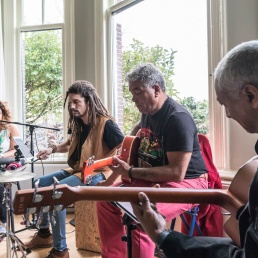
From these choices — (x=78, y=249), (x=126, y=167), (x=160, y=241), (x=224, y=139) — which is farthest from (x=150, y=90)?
(x=78, y=249)

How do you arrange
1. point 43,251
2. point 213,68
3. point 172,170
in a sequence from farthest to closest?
point 43,251
point 213,68
point 172,170

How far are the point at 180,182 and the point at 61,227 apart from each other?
102 cm

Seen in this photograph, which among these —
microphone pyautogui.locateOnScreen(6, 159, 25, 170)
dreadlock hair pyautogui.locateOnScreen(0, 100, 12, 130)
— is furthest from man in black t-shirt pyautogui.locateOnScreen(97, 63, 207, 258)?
dreadlock hair pyautogui.locateOnScreen(0, 100, 12, 130)

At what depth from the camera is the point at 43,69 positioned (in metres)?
3.67

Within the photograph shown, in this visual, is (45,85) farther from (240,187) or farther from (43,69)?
(240,187)

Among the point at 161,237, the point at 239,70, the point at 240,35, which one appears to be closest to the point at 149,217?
the point at 161,237

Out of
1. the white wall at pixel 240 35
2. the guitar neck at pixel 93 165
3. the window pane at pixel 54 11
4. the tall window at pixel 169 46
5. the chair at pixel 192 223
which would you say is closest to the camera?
the chair at pixel 192 223

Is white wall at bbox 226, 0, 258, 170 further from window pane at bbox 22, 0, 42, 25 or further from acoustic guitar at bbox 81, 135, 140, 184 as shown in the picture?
window pane at bbox 22, 0, 42, 25

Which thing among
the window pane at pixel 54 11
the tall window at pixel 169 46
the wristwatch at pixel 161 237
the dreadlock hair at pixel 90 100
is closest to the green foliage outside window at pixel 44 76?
the window pane at pixel 54 11

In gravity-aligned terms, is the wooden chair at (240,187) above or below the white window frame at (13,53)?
below

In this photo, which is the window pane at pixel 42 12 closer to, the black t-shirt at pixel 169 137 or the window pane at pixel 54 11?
the window pane at pixel 54 11

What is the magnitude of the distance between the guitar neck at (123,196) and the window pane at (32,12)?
3072 mm

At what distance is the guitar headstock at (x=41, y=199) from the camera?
1003mm

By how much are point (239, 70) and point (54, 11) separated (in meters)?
3.23
